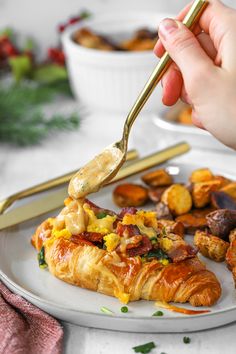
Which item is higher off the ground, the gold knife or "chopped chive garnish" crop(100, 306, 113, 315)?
"chopped chive garnish" crop(100, 306, 113, 315)

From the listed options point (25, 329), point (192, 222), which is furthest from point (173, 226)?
point (25, 329)

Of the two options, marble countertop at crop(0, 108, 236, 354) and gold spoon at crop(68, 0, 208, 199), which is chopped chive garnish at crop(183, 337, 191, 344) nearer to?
gold spoon at crop(68, 0, 208, 199)

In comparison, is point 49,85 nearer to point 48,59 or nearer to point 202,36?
point 48,59

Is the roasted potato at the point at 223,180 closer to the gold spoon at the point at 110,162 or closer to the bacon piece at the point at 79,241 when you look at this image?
the gold spoon at the point at 110,162

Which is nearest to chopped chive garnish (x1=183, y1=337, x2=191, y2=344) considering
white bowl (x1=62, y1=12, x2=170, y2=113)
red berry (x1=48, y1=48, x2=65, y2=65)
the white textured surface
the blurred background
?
the white textured surface

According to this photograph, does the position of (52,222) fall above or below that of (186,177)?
above

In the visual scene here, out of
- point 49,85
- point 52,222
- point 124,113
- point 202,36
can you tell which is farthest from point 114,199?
point 49,85

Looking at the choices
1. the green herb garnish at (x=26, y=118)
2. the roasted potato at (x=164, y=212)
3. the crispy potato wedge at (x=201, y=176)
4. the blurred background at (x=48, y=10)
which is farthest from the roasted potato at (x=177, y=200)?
the blurred background at (x=48, y=10)
